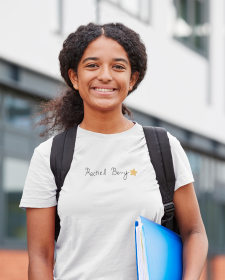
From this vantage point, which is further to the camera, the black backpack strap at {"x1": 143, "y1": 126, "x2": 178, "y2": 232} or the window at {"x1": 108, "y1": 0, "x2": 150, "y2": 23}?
the window at {"x1": 108, "y1": 0, "x2": 150, "y2": 23}

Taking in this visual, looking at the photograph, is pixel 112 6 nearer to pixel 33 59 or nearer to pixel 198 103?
pixel 33 59

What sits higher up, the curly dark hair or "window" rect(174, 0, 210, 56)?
"window" rect(174, 0, 210, 56)

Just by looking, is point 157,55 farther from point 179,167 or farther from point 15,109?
point 179,167

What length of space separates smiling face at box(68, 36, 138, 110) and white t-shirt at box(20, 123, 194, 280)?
7.6 inches

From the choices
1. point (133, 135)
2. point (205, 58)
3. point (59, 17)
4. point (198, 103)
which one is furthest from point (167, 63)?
point (133, 135)

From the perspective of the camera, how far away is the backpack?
2074 millimetres

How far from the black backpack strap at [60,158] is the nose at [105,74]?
300mm

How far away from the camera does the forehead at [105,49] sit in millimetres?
2117

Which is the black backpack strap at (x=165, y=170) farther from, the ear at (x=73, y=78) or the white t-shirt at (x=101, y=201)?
the ear at (x=73, y=78)

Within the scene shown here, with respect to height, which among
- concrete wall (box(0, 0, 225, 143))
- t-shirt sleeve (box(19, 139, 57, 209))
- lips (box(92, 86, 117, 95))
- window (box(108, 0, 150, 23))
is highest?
window (box(108, 0, 150, 23))

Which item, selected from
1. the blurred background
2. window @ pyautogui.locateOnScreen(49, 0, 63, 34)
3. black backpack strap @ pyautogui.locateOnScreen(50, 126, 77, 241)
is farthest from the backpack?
window @ pyautogui.locateOnScreen(49, 0, 63, 34)

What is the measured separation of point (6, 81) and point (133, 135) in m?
4.36

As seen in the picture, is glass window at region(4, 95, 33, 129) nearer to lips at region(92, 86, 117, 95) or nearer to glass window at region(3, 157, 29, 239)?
glass window at region(3, 157, 29, 239)

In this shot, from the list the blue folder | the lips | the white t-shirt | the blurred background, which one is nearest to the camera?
the blue folder
